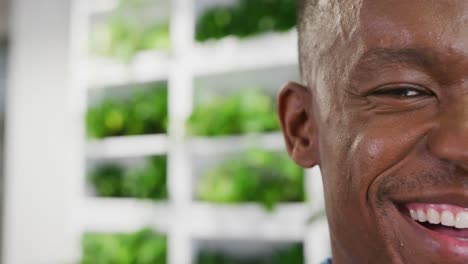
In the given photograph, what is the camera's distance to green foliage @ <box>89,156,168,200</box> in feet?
10.6

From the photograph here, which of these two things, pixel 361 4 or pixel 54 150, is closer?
pixel 361 4

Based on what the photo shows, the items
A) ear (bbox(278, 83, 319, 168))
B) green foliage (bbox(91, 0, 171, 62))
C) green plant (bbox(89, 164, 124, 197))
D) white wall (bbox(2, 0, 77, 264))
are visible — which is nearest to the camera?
ear (bbox(278, 83, 319, 168))

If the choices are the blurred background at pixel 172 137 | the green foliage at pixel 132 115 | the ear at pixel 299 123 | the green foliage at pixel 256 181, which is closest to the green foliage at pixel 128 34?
the blurred background at pixel 172 137

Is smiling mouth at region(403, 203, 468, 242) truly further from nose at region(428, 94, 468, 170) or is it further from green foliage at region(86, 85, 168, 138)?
green foliage at region(86, 85, 168, 138)

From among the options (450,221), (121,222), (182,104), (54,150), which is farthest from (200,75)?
(450,221)

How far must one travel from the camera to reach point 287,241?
2.83m

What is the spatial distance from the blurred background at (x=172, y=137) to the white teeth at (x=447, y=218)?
1.92 metres

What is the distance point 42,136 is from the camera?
4.24 m

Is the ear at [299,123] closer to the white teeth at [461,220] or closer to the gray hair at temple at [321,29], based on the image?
the gray hair at temple at [321,29]

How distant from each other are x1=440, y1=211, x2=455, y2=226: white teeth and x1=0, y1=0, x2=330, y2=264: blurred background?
75.4 inches

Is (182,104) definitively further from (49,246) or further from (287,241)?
(49,246)

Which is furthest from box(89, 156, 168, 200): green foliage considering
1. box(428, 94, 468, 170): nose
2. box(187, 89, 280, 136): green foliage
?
box(428, 94, 468, 170): nose

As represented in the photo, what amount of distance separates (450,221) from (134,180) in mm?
2837

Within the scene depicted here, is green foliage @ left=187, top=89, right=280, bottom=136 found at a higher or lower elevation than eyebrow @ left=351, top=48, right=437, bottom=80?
higher
